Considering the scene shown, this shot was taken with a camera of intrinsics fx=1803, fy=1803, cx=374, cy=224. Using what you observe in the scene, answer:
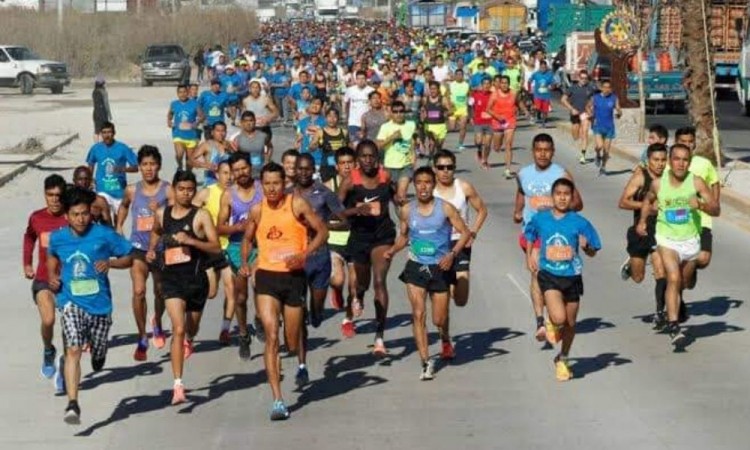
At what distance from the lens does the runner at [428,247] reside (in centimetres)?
1272

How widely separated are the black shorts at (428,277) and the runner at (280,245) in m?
1.24

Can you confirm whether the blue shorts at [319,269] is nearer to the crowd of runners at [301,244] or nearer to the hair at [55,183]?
the crowd of runners at [301,244]

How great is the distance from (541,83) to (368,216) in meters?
26.2

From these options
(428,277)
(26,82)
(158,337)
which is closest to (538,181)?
(428,277)

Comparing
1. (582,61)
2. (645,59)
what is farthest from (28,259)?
(582,61)

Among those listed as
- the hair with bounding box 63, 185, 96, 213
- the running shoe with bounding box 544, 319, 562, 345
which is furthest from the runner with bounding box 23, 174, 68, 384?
the running shoe with bounding box 544, 319, 562, 345

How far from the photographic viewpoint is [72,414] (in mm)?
10922

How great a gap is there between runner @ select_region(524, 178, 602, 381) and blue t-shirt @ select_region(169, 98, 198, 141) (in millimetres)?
13204

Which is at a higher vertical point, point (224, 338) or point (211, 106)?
point (211, 106)

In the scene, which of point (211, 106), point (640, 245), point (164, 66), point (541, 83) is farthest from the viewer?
point (164, 66)

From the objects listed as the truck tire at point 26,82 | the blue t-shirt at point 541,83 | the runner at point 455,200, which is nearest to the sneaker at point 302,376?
the runner at point 455,200

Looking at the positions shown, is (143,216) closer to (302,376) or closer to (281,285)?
(302,376)

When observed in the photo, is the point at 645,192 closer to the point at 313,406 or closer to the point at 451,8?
the point at 313,406

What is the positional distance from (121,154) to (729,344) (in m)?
6.76
